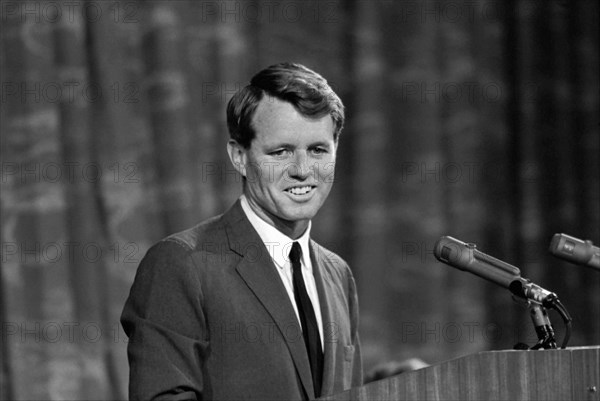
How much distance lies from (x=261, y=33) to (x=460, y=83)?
3.23ft

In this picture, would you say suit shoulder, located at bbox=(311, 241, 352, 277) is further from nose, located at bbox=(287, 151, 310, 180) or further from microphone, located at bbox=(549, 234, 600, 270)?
microphone, located at bbox=(549, 234, 600, 270)

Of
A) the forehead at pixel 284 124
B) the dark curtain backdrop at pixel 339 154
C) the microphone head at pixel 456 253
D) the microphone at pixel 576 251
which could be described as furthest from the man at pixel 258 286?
the dark curtain backdrop at pixel 339 154

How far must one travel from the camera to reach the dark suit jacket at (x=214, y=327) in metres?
2.05

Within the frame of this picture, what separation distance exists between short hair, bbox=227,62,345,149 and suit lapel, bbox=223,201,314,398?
0.67 ft

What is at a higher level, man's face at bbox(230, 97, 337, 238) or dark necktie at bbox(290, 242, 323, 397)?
man's face at bbox(230, 97, 337, 238)

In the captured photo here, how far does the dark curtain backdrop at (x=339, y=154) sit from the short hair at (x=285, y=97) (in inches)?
62.0

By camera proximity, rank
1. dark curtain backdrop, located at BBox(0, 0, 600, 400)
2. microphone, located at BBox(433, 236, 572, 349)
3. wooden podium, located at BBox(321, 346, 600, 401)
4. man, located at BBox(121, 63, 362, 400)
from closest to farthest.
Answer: wooden podium, located at BBox(321, 346, 600, 401), microphone, located at BBox(433, 236, 572, 349), man, located at BBox(121, 63, 362, 400), dark curtain backdrop, located at BBox(0, 0, 600, 400)

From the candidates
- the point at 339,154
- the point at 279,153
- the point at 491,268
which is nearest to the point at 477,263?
the point at 491,268

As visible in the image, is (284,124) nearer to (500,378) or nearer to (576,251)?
(576,251)

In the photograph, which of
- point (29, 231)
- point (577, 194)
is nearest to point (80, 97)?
point (29, 231)

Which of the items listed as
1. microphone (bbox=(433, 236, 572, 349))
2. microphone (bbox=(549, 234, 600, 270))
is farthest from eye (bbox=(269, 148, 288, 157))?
microphone (bbox=(549, 234, 600, 270))

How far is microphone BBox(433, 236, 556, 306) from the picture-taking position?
75.2 inches

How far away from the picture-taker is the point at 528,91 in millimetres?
4551

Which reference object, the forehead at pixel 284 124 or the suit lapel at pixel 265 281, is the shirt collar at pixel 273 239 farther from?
the forehead at pixel 284 124
